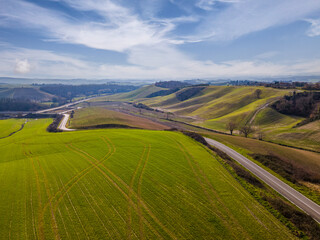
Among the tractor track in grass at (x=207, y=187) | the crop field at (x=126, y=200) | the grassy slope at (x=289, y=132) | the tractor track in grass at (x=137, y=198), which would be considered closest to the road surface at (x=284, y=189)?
the crop field at (x=126, y=200)

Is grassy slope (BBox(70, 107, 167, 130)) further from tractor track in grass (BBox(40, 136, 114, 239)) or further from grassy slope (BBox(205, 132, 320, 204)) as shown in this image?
tractor track in grass (BBox(40, 136, 114, 239))

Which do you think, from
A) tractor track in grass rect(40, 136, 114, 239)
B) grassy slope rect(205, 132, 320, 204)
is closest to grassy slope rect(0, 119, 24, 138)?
tractor track in grass rect(40, 136, 114, 239)

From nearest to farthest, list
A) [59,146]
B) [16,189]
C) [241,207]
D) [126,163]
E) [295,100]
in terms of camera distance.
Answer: [241,207], [16,189], [126,163], [59,146], [295,100]

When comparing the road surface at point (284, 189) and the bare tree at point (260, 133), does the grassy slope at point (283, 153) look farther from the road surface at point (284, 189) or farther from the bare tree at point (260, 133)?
the bare tree at point (260, 133)

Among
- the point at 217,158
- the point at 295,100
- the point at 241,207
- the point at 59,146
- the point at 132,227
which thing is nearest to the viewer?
the point at 132,227

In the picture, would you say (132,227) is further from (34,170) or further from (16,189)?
(34,170)

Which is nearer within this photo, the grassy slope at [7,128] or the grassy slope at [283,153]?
the grassy slope at [283,153]

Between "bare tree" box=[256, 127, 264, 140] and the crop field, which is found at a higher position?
the crop field

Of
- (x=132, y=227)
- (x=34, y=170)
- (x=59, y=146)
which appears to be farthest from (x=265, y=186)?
(x=59, y=146)
